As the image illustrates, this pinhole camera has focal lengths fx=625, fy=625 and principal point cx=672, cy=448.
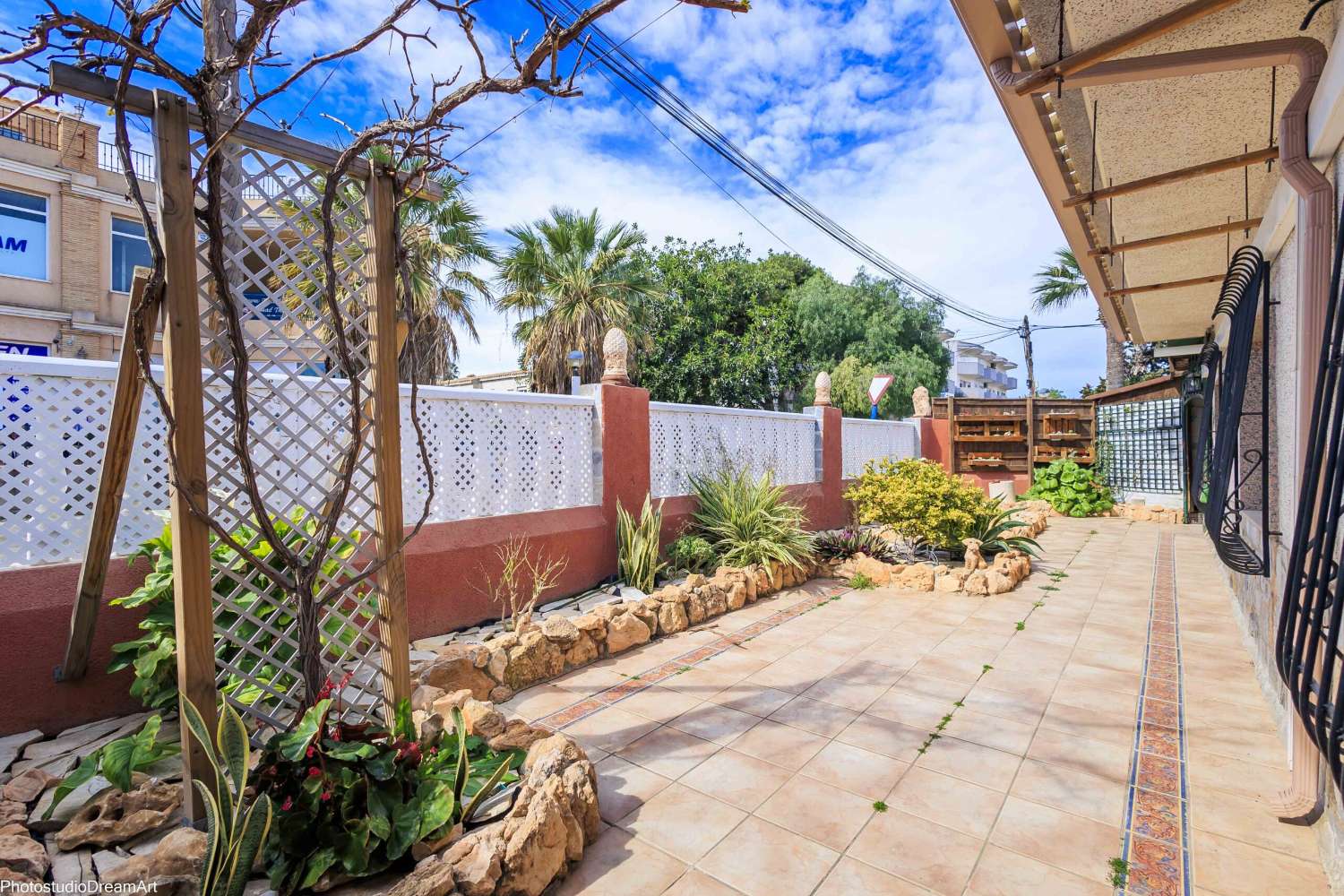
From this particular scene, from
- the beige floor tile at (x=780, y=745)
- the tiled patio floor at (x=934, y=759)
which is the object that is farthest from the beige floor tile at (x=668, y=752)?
the beige floor tile at (x=780, y=745)

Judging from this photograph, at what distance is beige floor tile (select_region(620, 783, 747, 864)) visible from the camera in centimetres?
204

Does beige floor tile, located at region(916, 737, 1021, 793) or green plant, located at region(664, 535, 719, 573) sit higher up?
green plant, located at region(664, 535, 719, 573)

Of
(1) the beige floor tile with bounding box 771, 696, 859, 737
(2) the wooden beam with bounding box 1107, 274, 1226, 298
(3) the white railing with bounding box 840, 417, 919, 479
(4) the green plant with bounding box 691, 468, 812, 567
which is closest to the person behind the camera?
(1) the beige floor tile with bounding box 771, 696, 859, 737

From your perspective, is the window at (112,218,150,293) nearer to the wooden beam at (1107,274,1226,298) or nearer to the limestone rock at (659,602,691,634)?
the limestone rock at (659,602,691,634)

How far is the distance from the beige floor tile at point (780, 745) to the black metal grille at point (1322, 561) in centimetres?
160

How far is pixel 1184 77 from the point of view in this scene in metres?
2.24

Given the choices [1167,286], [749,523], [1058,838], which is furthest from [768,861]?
[1167,286]

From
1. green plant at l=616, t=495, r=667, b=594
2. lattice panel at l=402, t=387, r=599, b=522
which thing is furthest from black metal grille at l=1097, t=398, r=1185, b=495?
lattice panel at l=402, t=387, r=599, b=522

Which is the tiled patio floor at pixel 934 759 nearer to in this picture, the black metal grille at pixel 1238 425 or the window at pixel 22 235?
the black metal grille at pixel 1238 425

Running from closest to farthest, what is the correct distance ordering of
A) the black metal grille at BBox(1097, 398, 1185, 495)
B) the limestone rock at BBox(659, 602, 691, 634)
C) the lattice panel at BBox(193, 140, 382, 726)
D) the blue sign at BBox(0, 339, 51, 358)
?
1. the lattice panel at BBox(193, 140, 382, 726)
2. the limestone rock at BBox(659, 602, 691, 634)
3. the black metal grille at BBox(1097, 398, 1185, 495)
4. the blue sign at BBox(0, 339, 51, 358)

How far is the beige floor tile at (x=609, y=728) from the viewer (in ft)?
9.05

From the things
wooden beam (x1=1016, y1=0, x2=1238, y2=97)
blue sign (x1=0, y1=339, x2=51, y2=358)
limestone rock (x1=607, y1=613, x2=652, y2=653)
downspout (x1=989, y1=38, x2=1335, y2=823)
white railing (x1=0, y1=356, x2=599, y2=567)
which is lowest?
limestone rock (x1=607, y1=613, x2=652, y2=653)

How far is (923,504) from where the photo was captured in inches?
235

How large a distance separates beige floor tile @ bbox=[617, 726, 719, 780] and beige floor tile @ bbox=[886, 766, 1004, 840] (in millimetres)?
768
